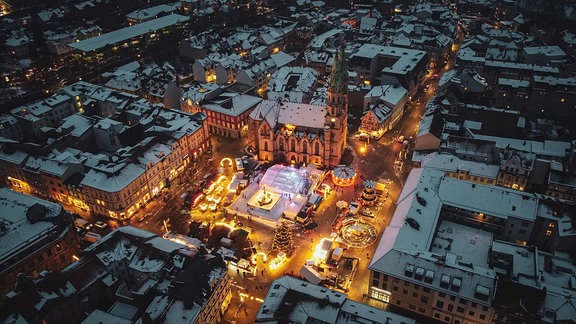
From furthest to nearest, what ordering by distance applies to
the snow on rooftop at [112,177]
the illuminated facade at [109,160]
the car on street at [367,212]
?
the car on street at [367,212] < the illuminated facade at [109,160] < the snow on rooftop at [112,177]

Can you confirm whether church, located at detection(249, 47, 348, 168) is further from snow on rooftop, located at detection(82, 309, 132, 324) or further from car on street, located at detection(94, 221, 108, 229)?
snow on rooftop, located at detection(82, 309, 132, 324)

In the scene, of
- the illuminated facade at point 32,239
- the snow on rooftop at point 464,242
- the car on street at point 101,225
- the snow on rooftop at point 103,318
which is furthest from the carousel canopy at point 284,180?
the snow on rooftop at point 103,318

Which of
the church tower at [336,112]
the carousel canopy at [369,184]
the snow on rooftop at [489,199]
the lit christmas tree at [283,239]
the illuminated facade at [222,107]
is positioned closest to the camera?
the snow on rooftop at [489,199]

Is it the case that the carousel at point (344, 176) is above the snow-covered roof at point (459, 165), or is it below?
below

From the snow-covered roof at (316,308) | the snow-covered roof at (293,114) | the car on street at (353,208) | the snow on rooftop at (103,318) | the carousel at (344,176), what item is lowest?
the car on street at (353,208)

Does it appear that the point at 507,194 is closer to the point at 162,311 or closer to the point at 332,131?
the point at 332,131

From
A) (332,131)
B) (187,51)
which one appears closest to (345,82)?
(332,131)

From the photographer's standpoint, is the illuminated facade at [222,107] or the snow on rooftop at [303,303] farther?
the illuminated facade at [222,107]

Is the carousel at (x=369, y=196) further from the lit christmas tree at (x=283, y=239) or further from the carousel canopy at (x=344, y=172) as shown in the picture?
the lit christmas tree at (x=283, y=239)
